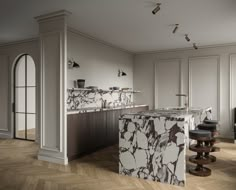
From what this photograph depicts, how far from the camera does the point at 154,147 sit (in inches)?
116

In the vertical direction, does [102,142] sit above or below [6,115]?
below

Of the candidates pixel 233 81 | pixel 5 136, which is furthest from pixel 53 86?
pixel 233 81

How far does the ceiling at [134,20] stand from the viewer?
3.26 metres

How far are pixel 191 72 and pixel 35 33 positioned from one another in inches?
171

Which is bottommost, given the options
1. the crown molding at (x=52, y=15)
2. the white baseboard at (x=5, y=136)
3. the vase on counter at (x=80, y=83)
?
the white baseboard at (x=5, y=136)

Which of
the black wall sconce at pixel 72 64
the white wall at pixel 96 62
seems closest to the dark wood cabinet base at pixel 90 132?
the white wall at pixel 96 62

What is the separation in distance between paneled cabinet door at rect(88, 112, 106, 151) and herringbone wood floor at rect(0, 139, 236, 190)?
0.93 ft

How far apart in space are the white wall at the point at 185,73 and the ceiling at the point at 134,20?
0.47 meters

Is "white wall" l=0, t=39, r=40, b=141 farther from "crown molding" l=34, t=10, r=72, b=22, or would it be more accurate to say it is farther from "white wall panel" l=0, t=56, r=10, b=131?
"crown molding" l=34, t=10, r=72, b=22

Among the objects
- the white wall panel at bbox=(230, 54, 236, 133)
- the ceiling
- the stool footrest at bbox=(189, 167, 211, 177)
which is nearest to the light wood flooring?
the ceiling

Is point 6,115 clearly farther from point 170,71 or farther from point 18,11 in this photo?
point 170,71

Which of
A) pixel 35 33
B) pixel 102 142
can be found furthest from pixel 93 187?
pixel 35 33

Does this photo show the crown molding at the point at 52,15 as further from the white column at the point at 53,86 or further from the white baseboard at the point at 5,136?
the white baseboard at the point at 5,136

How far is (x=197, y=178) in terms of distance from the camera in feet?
10.2
